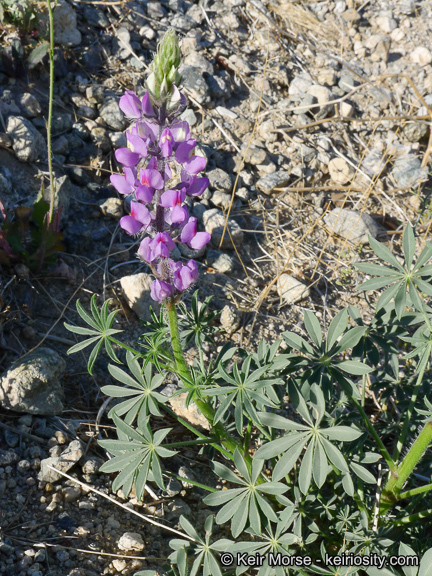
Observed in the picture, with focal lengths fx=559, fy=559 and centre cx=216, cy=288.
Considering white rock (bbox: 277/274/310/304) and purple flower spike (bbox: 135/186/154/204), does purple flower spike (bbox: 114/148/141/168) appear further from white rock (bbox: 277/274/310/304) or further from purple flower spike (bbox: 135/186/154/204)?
white rock (bbox: 277/274/310/304)

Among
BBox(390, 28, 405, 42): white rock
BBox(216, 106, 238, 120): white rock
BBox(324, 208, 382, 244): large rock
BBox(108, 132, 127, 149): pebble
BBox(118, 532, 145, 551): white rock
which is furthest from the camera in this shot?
BBox(390, 28, 405, 42): white rock

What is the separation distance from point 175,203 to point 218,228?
1.89m

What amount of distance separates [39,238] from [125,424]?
1.44 m

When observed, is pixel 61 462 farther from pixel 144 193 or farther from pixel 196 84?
pixel 196 84

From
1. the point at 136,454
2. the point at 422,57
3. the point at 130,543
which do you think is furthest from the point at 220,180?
the point at 422,57

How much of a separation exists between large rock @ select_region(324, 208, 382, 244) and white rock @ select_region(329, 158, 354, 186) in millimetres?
383

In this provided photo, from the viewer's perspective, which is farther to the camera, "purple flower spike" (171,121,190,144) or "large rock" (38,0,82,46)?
"large rock" (38,0,82,46)

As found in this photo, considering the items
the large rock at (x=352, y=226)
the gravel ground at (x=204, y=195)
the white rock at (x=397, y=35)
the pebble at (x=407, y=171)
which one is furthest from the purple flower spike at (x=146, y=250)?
the white rock at (x=397, y=35)

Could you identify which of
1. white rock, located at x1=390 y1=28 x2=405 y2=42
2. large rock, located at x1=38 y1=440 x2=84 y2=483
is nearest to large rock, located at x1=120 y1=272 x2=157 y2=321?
large rock, located at x1=38 y1=440 x2=84 y2=483

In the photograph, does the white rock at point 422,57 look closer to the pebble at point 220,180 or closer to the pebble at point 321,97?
the pebble at point 321,97

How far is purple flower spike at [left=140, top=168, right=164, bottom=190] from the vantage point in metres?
1.89

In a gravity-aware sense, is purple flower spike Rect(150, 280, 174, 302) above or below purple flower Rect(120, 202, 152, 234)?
below

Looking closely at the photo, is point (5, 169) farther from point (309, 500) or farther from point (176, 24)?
point (309, 500)

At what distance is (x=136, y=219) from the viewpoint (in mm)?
1990
